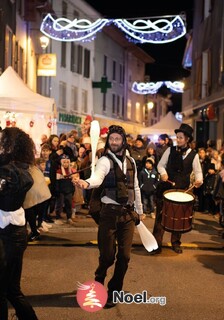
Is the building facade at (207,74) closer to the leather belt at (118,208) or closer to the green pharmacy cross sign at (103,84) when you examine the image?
the green pharmacy cross sign at (103,84)

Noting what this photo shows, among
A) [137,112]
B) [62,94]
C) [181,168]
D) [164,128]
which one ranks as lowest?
[181,168]

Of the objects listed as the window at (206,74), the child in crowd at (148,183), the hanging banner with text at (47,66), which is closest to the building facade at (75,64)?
the hanging banner with text at (47,66)

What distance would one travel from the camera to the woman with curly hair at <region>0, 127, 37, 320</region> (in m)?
4.39

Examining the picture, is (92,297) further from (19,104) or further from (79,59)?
(79,59)

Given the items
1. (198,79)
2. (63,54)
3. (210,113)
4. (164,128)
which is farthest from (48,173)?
(63,54)

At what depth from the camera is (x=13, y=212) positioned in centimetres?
445

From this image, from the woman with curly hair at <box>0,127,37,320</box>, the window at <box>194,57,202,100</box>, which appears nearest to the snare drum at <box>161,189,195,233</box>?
the woman with curly hair at <box>0,127,37,320</box>

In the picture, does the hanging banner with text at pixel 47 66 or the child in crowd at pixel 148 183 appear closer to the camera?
the child in crowd at pixel 148 183

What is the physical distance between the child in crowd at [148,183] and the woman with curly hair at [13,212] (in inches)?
341

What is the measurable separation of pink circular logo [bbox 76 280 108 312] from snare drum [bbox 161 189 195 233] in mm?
2136

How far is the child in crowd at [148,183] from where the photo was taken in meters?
13.2

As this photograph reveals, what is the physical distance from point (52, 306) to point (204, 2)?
20954 millimetres

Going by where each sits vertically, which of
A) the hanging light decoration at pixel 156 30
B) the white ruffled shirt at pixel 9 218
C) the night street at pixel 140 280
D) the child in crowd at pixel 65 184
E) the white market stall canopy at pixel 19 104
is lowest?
the night street at pixel 140 280

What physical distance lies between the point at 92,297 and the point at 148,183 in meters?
7.44
